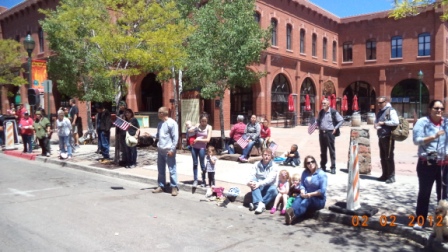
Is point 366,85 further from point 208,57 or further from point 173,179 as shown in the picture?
point 173,179

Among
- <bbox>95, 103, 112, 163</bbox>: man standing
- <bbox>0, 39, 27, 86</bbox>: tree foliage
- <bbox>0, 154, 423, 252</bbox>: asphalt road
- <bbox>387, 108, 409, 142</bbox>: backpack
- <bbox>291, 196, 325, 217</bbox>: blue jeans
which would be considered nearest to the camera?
<bbox>0, 154, 423, 252</bbox>: asphalt road

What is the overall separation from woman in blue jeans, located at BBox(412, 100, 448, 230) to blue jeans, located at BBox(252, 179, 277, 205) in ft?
7.91

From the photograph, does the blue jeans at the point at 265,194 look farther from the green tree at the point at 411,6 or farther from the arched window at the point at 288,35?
the arched window at the point at 288,35

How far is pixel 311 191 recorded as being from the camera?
6.47m

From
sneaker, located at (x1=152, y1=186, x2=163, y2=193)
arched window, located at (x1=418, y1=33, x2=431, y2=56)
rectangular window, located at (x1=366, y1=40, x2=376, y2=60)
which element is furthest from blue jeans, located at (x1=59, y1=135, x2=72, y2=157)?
arched window, located at (x1=418, y1=33, x2=431, y2=56)

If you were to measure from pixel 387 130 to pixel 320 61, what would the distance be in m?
28.0

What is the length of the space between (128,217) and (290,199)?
2.79 metres

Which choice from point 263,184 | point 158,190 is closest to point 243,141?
point 158,190

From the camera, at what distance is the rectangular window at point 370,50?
36.8m

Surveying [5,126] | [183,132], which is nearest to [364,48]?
[183,132]

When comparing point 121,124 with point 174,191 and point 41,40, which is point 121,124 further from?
point 41,40

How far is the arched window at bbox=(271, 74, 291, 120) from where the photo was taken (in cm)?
2975

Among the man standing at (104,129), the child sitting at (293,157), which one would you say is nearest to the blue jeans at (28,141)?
the man standing at (104,129)

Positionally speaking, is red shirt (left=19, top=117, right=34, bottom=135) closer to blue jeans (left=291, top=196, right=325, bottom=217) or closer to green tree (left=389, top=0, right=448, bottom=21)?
blue jeans (left=291, top=196, right=325, bottom=217)
